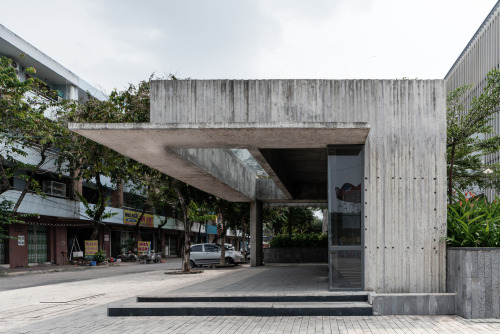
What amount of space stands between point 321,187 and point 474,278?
49.5 ft

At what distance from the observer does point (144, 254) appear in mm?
33969

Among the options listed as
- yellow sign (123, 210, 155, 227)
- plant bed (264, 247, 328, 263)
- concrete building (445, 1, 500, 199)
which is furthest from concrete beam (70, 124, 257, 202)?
yellow sign (123, 210, 155, 227)

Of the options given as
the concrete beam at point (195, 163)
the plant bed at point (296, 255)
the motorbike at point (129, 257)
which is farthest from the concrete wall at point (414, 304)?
the motorbike at point (129, 257)

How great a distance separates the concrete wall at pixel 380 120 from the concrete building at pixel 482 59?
24.6 metres

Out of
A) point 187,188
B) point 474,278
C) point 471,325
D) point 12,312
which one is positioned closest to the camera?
point 471,325

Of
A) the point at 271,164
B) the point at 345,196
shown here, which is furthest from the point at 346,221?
the point at 271,164

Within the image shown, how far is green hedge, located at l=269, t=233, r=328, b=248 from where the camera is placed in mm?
26078

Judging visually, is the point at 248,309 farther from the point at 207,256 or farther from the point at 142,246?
the point at 142,246

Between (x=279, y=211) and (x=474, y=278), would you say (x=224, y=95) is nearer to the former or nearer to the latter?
(x=474, y=278)

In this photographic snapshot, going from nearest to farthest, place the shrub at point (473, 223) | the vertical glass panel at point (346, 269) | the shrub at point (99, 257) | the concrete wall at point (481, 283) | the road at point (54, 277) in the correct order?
1. the concrete wall at point (481, 283)
2. the shrub at point (473, 223)
3. the vertical glass panel at point (346, 269)
4. the road at point (54, 277)
5. the shrub at point (99, 257)

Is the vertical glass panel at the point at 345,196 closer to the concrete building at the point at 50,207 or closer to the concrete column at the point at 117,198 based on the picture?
the concrete building at the point at 50,207

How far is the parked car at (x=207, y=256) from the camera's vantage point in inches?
1034

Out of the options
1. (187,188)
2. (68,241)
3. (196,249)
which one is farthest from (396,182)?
(68,241)

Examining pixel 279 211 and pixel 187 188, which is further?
pixel 279 211
